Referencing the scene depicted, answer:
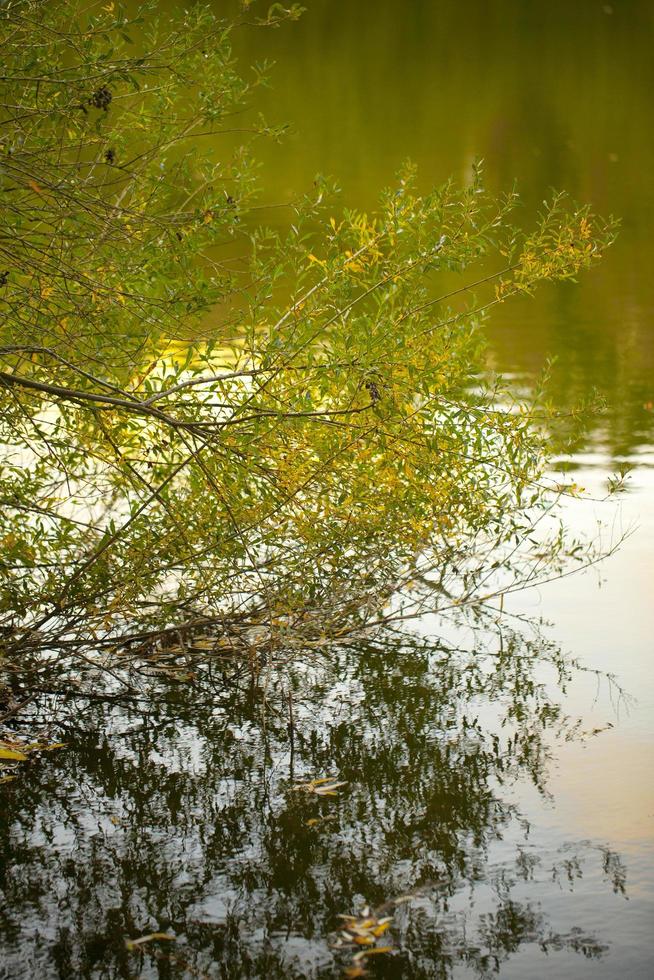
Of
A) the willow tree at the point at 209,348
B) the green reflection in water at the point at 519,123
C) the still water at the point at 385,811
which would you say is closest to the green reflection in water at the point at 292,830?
the still water at the point at 385,811

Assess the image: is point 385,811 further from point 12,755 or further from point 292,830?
point 12,755

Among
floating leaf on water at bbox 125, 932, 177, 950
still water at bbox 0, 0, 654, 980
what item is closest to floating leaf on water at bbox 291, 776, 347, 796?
still water at bbox 0, 0, 654, 980

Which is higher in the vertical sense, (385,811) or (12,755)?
(12,755)

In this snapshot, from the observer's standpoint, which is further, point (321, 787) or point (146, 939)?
point (321, 787)

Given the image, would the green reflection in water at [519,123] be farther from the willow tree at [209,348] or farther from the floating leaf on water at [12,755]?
the floating leaf on water at [12,755]

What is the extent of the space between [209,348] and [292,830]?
60.5 inches

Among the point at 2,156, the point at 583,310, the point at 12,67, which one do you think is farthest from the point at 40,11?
the point at 583,310

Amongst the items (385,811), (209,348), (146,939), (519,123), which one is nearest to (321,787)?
(385,811)

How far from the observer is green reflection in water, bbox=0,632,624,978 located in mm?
3393

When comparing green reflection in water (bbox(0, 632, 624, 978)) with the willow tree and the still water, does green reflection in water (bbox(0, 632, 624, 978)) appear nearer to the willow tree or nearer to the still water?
the still water

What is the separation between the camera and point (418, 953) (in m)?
3.33

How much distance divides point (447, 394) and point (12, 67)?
1.82 metres

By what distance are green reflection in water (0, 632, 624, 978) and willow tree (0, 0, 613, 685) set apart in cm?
35

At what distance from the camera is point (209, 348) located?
427 cm
